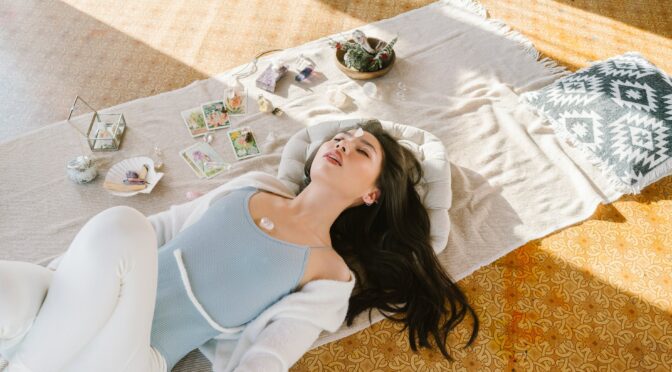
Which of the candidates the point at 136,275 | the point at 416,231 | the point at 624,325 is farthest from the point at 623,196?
the point at 136,275

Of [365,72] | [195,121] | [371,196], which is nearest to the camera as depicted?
[371,196]

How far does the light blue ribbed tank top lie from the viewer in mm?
1790

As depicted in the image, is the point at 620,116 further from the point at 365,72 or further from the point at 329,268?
the point at 329,268

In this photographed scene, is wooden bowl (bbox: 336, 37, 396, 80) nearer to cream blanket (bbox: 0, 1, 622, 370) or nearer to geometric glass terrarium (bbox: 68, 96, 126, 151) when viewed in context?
cream blanket (bbox: 0, 1, 622, 370)

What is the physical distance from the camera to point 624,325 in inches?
→ 87.7

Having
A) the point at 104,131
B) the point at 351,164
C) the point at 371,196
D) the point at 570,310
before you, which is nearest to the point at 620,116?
the point at 570,310

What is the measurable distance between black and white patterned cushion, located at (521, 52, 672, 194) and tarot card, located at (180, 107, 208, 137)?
2175 millimetres

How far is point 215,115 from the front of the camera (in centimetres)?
289

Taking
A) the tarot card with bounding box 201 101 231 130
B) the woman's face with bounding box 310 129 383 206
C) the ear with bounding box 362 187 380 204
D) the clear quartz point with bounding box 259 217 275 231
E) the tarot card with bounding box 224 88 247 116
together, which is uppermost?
the woman's face with bounding box 310 129 383 206

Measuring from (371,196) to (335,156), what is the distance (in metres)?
0.28

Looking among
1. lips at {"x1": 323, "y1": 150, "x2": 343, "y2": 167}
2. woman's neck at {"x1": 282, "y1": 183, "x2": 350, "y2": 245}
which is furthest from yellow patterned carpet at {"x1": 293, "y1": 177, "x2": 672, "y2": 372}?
lips at {"x1": 323, "y1": 150, "x2": 343, "y2": 167}

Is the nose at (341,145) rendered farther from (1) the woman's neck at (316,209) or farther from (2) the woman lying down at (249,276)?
(1) the woman's neck at (316,209)

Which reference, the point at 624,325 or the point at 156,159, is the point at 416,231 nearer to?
the point at 624,325

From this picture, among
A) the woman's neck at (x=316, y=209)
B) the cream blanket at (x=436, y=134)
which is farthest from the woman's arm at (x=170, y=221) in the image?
the woman's neck at (x=316, y=209)
